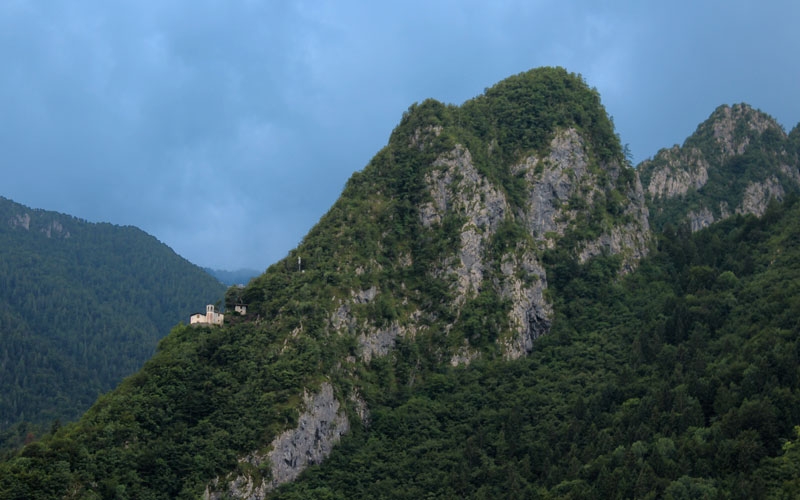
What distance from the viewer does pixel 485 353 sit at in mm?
112688

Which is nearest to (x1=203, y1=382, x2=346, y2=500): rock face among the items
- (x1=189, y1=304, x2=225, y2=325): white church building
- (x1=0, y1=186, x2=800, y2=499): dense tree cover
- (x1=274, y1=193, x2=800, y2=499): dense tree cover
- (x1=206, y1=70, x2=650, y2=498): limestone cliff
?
(x1=206, y1=70, x2=650, y2=498): limestone cliff

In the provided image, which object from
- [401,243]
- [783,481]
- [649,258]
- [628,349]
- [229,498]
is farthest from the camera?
[649,258]

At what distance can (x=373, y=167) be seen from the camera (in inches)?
5049

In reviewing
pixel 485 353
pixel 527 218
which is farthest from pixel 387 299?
pixel 527 218

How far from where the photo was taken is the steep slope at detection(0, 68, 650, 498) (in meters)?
93.3

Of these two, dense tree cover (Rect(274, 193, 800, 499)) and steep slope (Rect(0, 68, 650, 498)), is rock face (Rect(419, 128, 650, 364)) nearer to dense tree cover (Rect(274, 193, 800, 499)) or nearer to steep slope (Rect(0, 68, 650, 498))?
steep slope (Rect(0, 68, 650, 498))

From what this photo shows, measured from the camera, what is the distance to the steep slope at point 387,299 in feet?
306

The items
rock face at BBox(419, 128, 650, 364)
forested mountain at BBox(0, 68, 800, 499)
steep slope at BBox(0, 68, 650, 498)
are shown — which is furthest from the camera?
rock face at BBox(419, 128, 650, 364)

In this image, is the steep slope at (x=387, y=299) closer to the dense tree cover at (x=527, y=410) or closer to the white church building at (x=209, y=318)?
the dense tree cover at (x=527, y=410)

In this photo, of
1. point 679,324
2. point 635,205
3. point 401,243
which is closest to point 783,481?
point 679,324

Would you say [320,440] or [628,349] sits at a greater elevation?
[628,349]

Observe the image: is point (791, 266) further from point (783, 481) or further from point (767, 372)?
point (783, 481)

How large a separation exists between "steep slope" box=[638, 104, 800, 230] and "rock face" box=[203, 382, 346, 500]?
239 feet

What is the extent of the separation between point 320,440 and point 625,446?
1264 inches
